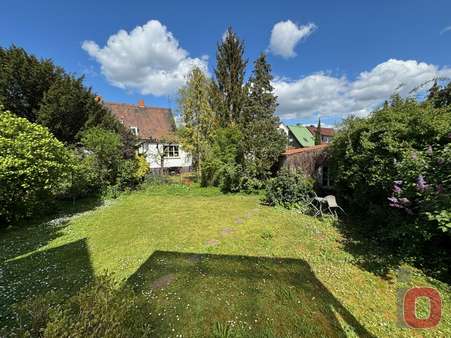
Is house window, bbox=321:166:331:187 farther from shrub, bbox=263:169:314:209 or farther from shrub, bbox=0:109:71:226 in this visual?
shrub, bbox=0:109:71:226

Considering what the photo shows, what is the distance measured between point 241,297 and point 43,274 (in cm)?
418

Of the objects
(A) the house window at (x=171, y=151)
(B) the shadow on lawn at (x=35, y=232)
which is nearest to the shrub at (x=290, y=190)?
(B) the shadow on lawn at (x=35, y=232)

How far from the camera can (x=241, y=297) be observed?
141 inches

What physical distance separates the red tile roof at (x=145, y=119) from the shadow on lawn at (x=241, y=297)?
18.3 meters

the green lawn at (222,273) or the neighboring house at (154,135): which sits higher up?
the neighboring house at (154,135)

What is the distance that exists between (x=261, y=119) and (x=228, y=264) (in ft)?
39.2

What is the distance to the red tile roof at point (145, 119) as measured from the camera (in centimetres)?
2198

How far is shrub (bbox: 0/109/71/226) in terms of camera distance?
6.42 metres

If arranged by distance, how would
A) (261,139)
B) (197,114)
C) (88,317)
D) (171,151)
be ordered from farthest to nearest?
1. (171,151)
2. (197,114)
3. (261,139)
4. (88,317)

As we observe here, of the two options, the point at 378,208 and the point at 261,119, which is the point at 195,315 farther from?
the point at 261,119

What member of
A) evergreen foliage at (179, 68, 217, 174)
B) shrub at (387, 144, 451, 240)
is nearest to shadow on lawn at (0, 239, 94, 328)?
shrub at (387, 144, 451, 240)

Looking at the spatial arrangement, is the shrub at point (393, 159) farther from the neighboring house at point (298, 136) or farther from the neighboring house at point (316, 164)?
the neighboring house at point (298, 136)

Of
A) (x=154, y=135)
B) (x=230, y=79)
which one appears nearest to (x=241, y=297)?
(x=230, y=79)

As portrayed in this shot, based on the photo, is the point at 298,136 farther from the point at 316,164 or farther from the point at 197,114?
the point at 316,164
